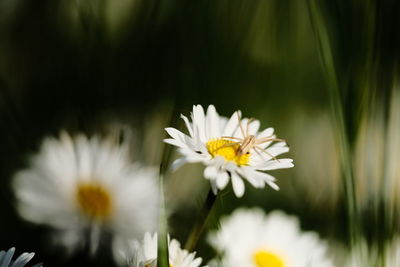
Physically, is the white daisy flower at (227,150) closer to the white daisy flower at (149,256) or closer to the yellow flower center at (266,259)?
the white daisy flower at (149,256)

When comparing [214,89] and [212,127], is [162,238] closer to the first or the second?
[212,127]

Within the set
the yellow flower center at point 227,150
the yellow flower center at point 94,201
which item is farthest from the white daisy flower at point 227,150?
the yellow flower center at point 94,201

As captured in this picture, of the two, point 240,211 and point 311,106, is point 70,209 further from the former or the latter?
point 311,106

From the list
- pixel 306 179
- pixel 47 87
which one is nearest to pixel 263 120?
pixel 306 179

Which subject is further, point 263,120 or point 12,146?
point 263,120

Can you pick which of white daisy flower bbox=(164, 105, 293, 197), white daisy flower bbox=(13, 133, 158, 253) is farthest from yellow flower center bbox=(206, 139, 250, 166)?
white daisy flower bbox=(13, 133, 158, 253)

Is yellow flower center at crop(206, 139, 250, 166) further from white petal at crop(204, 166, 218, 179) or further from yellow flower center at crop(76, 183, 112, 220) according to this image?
yellow flower center at crop(76, 183, 112, 220)
